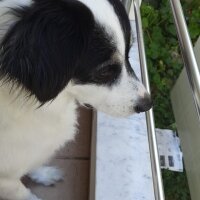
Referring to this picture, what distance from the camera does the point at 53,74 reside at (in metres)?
0.84

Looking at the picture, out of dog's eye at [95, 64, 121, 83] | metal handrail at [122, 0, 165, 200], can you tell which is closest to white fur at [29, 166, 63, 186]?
metal handrail at [122, 0, 165, 200]

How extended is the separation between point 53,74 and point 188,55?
0.32 meters

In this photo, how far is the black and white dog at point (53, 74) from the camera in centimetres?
82

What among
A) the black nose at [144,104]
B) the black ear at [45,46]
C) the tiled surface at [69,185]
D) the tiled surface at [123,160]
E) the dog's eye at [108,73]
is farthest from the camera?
the tiled surface at [69,185]

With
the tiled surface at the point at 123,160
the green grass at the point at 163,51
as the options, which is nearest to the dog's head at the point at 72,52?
the tiled surface at the point at 123,160

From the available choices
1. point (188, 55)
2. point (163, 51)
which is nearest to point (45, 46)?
point (188, 55)

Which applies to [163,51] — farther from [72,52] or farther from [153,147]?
[72,52]

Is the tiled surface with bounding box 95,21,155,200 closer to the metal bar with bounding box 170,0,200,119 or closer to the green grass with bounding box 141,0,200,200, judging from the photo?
the green grass with bounding box 141,0,200,200

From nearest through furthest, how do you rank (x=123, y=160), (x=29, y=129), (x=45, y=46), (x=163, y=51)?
(x=45, y=46) → (x=29, y=129) → (x=123, y=160) → (x=163, y=51)

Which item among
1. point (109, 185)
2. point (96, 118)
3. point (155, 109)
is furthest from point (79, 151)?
point (155, 109)

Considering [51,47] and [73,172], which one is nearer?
[51,47]

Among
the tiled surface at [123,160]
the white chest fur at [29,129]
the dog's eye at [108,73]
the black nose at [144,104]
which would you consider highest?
the dog's eye at [108,73]

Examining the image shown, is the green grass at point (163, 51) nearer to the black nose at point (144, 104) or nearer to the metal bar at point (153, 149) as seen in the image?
the metal bar at point (153, 149)

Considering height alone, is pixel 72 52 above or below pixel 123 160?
above
